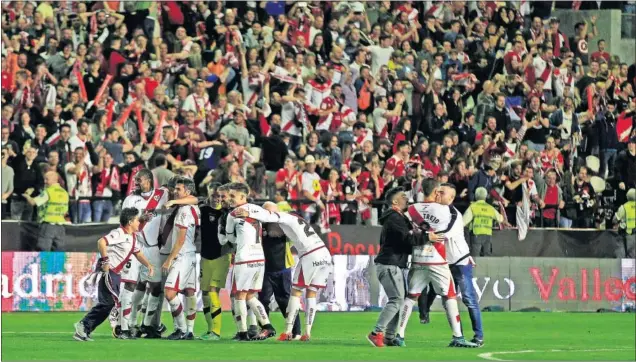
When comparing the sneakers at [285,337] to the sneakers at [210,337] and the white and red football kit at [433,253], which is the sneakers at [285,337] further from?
the white and red football kit at [433,253]

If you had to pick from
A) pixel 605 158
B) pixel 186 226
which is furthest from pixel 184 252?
pixel 605 158

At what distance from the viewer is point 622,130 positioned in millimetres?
34500

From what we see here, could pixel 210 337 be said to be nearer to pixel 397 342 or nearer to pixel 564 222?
pixel 397 342

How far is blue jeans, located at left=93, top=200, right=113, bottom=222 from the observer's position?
2783 cm

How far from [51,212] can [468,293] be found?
34.3 ft

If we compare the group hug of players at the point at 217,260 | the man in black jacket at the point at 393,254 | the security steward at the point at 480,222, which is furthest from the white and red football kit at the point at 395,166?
the man in black jacket at the point at 393,254

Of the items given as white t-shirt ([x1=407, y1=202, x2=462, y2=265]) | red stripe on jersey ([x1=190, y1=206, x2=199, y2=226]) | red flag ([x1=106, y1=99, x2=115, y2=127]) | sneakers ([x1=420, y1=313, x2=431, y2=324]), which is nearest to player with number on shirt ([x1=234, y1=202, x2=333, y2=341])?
red stripe on jersey ([x1=190, y1=206, x2=199, y2=226])

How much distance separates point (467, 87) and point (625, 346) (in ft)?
45.8

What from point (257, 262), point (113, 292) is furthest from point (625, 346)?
point (113, 292)

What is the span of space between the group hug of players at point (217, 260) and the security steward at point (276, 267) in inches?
7.5

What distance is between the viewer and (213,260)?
20.3 meters

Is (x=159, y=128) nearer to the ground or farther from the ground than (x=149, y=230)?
farther from the ground

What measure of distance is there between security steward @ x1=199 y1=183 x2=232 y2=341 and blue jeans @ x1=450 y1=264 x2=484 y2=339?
3161 mm

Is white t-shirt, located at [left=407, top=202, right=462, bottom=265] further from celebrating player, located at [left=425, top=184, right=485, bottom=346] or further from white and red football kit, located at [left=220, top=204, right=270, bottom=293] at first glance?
white and red football kit, located at [left=220, top=204, right=270, bottom=293]
